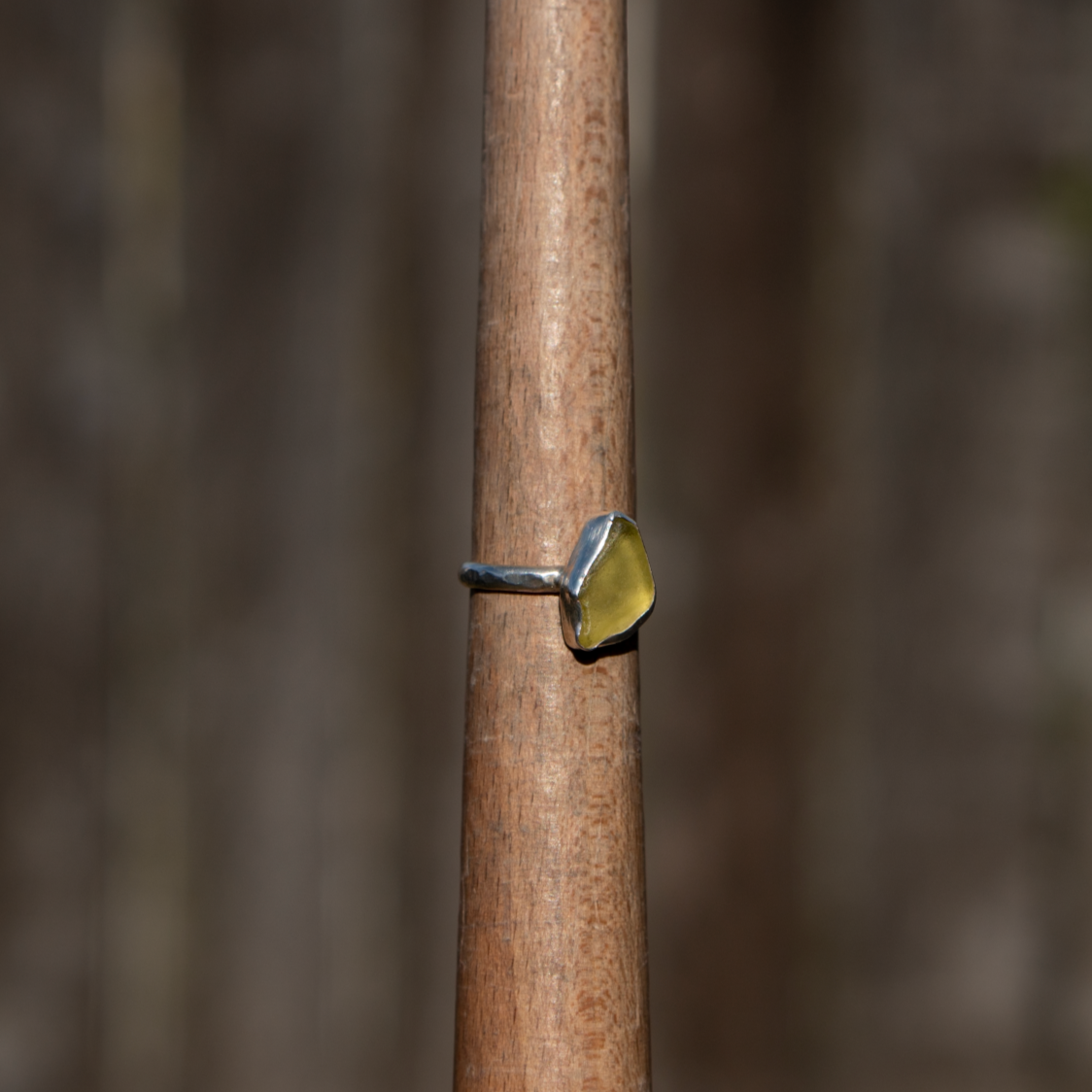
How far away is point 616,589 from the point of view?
0.30 m

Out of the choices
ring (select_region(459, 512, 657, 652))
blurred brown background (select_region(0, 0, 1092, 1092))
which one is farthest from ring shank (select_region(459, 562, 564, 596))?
blurred brown background (select_region(0, 0, 1092, 1092))

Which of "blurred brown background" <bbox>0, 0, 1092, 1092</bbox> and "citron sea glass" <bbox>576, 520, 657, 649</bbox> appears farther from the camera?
"blurred brown background" <bbox>0, 0, 1092, 1092</bbox>

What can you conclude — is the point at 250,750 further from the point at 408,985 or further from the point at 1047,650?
the point at 1047,650

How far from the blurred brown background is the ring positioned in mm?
422

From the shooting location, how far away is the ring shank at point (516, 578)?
0.97ft

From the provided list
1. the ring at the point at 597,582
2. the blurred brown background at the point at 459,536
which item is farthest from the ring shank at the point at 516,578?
the blurred brown background at the point at 459,536

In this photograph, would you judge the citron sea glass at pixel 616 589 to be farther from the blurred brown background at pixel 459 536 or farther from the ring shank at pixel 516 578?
the blurred brown background at pixel 459 536

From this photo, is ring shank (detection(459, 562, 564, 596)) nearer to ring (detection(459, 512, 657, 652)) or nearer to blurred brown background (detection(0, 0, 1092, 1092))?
ring (detection(459, 512, 657, 652))

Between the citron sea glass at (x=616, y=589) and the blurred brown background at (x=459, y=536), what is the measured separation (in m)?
0.42

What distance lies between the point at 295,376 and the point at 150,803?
0.86ft

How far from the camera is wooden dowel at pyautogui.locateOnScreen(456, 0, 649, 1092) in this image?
0.30 metres

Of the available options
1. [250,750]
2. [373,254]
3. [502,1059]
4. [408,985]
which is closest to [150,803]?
[250,750]

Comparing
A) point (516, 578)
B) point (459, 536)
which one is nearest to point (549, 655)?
point (516, 578)

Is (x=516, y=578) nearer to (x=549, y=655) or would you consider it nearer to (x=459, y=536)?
(x=549, y=655)
